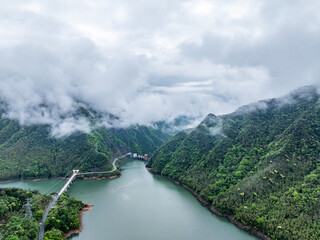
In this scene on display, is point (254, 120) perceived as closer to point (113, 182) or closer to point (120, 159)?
point (113, 182)

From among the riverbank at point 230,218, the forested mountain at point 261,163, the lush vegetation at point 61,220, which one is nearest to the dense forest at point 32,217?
the lush vegetation at point 61,220

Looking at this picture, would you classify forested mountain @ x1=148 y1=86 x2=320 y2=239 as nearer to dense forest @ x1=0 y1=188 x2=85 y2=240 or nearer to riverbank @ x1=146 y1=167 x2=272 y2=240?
riverbank @ x1=146 y1=167 x2=272 y2=240

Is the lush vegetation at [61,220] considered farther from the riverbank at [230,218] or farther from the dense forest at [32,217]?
the riverbank at [230,218]

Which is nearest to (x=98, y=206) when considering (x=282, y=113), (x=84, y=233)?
(x=84, y=233)

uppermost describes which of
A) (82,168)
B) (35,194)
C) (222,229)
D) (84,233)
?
(82,168)

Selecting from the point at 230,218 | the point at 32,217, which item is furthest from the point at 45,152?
the point at 230,218

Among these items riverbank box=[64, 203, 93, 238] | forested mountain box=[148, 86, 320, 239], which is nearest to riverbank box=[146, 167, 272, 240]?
forested mountain box=[148, 86, 320, 239]
